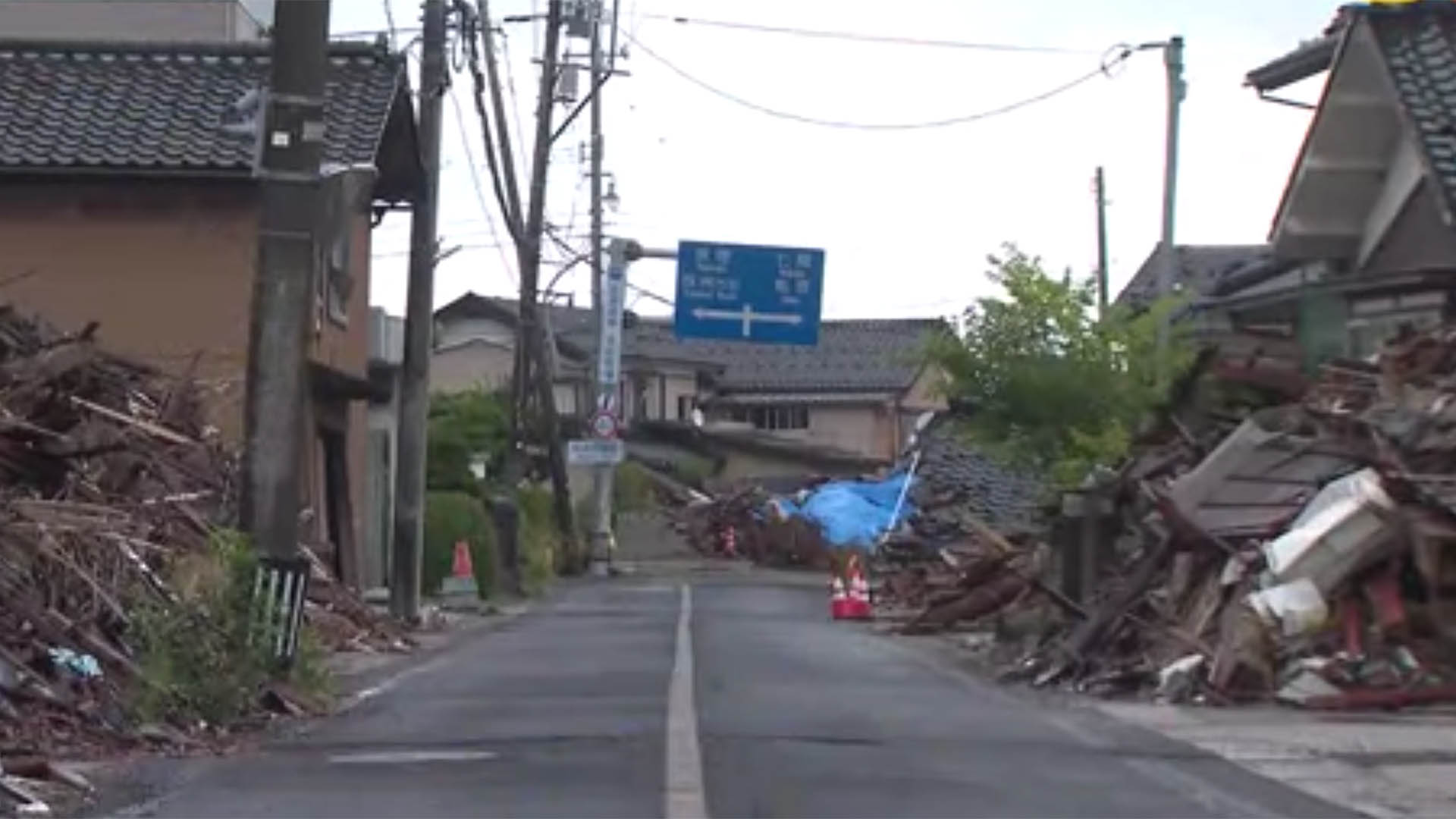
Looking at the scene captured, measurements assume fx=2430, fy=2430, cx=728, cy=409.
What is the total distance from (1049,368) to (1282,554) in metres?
16.7

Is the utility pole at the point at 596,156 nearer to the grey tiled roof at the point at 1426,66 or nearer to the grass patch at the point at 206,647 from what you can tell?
the grey tiled roof at the point at 1426,66

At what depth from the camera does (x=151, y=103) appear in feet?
96.5

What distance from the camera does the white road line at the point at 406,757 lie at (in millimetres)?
13906

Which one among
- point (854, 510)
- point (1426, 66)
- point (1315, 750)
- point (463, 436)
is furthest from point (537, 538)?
point (1315, 750)

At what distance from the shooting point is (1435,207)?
2497 centimetres

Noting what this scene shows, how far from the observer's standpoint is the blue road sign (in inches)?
1752

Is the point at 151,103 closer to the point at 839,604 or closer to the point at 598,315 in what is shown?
the point at 839,604

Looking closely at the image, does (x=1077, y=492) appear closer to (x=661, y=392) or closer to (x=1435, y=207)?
(x=1435, y=207)

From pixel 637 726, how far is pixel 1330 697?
18.1 ft

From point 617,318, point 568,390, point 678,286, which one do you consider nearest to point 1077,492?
point 678,286

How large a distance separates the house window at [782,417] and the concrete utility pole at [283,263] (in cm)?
7519

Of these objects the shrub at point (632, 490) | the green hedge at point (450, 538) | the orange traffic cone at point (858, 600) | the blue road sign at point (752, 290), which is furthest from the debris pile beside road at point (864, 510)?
the orange traffic cone at point (858, 600)

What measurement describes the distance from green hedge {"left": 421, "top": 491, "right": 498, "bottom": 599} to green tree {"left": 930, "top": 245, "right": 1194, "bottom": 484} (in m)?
8.84

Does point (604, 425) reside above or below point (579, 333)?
below
